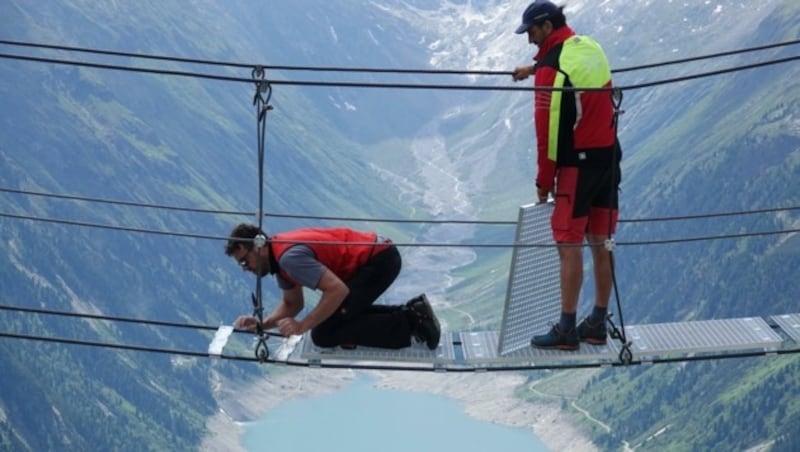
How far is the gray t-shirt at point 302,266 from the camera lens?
13.3m

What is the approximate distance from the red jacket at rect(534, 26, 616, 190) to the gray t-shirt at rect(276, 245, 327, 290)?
2531 mm

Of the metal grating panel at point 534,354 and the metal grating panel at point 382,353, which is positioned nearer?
the metal grating panel at point 534,354

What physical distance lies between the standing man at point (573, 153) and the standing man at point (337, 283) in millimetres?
1447

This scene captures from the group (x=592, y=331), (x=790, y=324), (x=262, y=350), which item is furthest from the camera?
(x=790, y=324)

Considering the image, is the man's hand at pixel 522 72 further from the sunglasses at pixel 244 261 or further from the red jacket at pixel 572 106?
the sunglasses at pixel 244 261

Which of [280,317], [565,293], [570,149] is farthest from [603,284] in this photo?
[280,317]

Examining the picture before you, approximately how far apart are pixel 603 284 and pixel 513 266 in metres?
1.01

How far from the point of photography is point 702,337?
47.0 ft

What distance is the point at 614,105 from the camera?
13.1 metres

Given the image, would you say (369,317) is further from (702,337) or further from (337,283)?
(702,337)

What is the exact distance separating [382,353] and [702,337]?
3465mm

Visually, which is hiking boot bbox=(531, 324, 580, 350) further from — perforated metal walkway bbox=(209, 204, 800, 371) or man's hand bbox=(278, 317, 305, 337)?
man's hand bbox=(278, 317, 305, 337)

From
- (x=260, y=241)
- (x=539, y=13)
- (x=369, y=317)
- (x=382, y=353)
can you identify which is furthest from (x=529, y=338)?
(x=539, y=13)

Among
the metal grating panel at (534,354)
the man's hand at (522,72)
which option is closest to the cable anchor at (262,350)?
the metal grating panel at (534,354)
